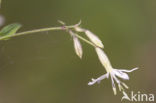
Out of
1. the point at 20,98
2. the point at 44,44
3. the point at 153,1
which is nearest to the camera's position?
the point at 20,98

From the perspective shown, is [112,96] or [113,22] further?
[113,22]

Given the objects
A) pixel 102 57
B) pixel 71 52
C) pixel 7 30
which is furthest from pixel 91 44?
pixel 71 52

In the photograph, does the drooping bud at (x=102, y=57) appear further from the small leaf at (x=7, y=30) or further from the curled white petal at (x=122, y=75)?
the small leaf at (x=7, y=30)

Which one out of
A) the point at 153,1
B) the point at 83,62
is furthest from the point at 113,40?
the point at 153,1

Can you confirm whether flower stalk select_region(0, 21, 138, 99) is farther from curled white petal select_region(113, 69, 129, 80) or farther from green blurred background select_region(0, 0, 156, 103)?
green blurred background select_region(0, 0, 156, 103)

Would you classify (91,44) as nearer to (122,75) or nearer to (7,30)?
(122,75)

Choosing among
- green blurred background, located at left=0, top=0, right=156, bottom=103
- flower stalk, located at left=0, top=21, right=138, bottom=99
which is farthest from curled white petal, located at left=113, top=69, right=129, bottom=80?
green blurred background, located at left=0, top=0, right=156, bottom=103

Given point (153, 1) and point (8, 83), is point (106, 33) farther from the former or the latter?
point (8, 83)

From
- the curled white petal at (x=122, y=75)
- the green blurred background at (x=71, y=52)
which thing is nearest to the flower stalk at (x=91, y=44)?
the curled white petal at (x=122, y=75)

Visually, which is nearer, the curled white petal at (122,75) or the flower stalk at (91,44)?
the flower stalk at (91,44)
